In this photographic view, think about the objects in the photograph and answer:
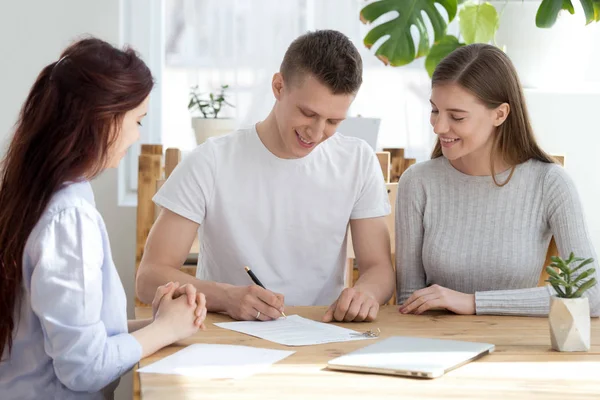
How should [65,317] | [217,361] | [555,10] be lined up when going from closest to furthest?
1. [65,317]
2. [217,361]
3. [555,10]

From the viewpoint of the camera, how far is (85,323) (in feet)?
3.91

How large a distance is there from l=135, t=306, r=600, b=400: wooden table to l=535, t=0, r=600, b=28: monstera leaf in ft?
5.22

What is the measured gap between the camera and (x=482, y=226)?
1980 mm

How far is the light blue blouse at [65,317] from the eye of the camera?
3.89 feet

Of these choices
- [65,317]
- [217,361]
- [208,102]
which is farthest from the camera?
[208,102]

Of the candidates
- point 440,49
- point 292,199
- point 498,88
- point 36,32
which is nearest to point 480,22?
point 440,49

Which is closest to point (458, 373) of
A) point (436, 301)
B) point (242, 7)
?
point (436, 301)

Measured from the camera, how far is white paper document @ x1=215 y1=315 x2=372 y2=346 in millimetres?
1454

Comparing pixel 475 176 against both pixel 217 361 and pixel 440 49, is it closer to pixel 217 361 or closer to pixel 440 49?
pixel 217 361

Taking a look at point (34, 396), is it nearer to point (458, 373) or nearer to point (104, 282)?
point (104, 282)

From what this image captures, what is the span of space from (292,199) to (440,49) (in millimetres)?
1322

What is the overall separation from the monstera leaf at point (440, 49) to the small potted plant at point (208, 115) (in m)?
0.76

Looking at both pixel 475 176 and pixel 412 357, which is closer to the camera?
pixel 412 357

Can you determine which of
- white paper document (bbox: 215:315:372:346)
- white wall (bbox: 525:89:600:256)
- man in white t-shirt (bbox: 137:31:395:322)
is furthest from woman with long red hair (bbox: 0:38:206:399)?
white wall (bbox: 525:89:600:256)
